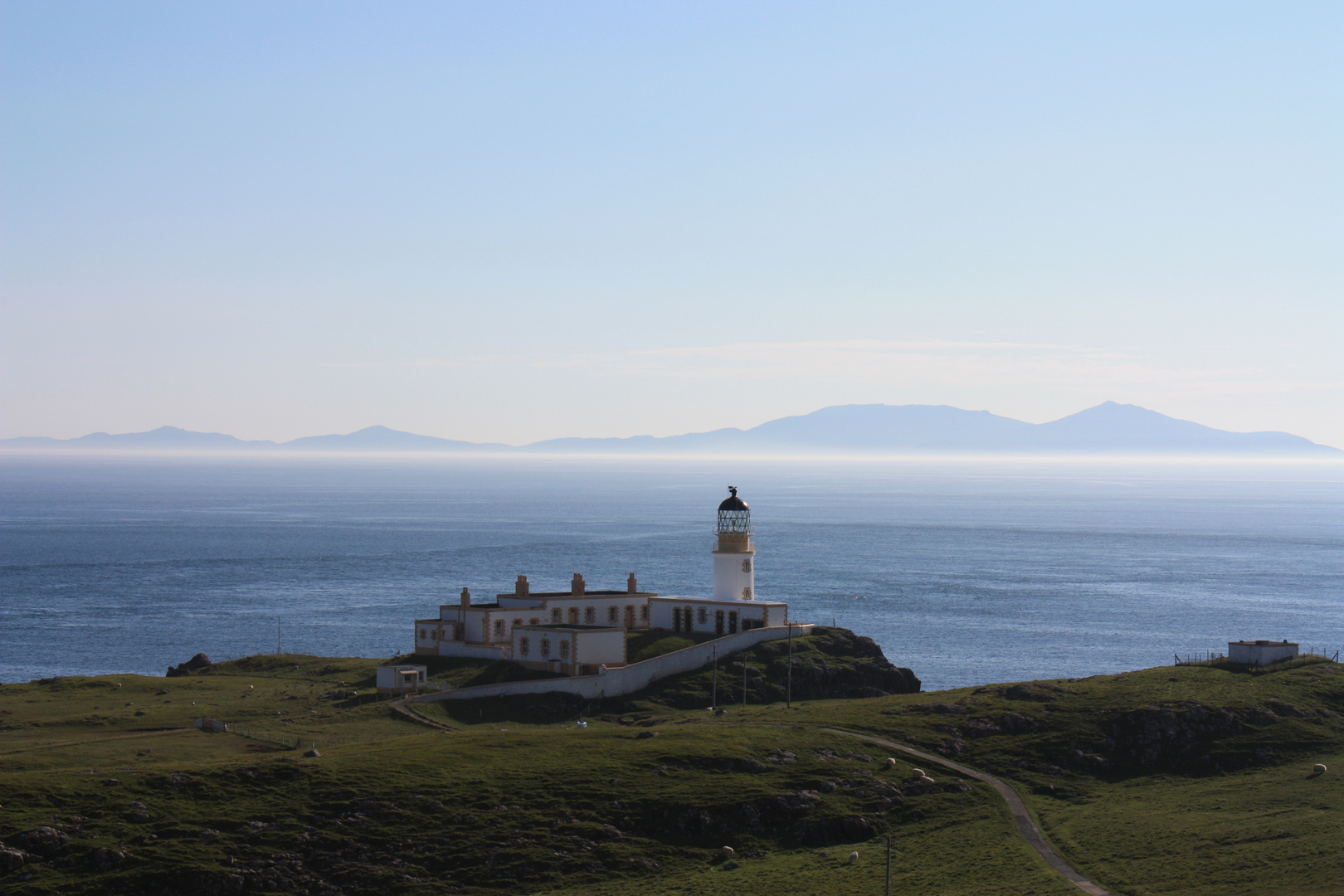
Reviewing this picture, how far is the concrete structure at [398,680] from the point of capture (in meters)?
81.3

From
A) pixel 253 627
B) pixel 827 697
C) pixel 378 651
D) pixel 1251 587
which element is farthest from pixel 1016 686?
pixel 1251 587

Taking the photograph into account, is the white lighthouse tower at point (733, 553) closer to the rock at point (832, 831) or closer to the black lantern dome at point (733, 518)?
the black lantern dome at point (733, 518)

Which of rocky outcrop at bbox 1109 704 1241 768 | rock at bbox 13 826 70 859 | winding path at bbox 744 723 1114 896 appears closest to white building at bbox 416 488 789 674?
winding path at bbox 744 723 1114 896

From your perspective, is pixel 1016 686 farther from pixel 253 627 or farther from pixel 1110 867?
pixel 253 627

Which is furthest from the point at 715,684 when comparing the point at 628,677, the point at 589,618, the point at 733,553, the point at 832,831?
the point at 832,831

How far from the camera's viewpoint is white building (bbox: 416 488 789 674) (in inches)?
3337

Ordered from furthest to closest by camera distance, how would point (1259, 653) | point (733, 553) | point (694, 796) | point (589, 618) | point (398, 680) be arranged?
point (733, 553) < point (589, 618) < point (398, 680) < point (1259, 653) < point (694, 796)

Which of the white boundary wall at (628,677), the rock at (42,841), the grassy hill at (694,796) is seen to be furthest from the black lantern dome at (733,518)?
the rock at (42,841)

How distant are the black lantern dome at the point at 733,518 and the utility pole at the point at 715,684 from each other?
1147 centimetres

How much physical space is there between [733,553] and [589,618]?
38.4 feet

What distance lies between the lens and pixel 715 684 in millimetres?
83312

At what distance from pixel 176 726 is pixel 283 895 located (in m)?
27.3

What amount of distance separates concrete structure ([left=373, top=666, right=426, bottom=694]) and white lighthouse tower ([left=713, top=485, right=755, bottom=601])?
81.0ft

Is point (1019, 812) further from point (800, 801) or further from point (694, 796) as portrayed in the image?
point (694, 796)
